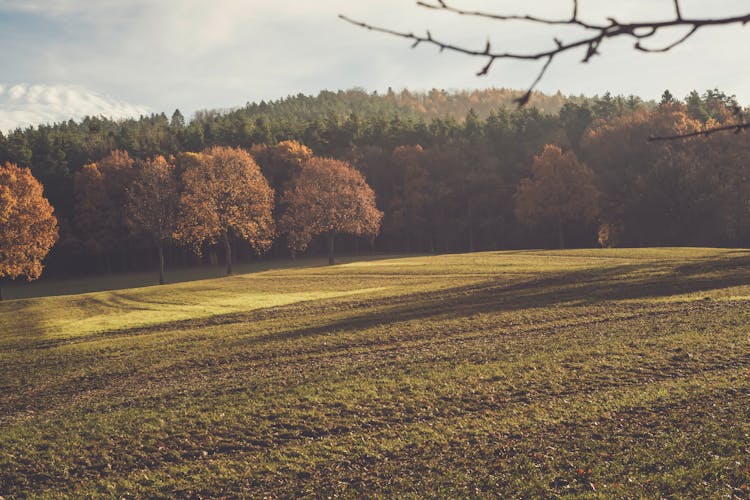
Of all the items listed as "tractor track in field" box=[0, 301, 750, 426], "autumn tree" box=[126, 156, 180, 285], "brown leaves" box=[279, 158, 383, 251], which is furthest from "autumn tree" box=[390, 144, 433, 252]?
"tractor track in field" box=[0, 301, 750, 426]

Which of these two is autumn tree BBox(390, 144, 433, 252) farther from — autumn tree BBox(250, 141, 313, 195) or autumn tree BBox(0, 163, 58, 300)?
autumn tree BBox(0, 163, 58, 300)

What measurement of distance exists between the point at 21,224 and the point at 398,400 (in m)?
52.5

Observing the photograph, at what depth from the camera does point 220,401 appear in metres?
17.9

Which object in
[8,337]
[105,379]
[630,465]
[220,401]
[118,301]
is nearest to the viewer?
[630,465]

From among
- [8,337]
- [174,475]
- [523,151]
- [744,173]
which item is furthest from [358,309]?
[523,151]

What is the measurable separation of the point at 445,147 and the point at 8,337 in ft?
263

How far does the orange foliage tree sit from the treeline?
96 cm

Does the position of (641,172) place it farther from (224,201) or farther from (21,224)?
(21,224)

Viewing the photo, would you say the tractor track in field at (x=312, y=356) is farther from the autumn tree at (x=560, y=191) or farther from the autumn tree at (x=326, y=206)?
the autumn tree at (x=560, y=191)

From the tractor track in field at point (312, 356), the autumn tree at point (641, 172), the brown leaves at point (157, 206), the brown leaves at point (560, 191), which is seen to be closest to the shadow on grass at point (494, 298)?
the tractor track in field at point (312, 356)

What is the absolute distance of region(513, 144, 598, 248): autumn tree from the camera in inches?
3103

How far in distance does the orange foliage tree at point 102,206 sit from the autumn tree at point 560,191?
60133mm

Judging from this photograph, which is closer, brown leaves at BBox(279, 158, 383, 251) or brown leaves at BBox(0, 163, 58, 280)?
brown leaves at BBox(0, 163, 58, 280)

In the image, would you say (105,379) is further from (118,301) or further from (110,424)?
(118,301)
